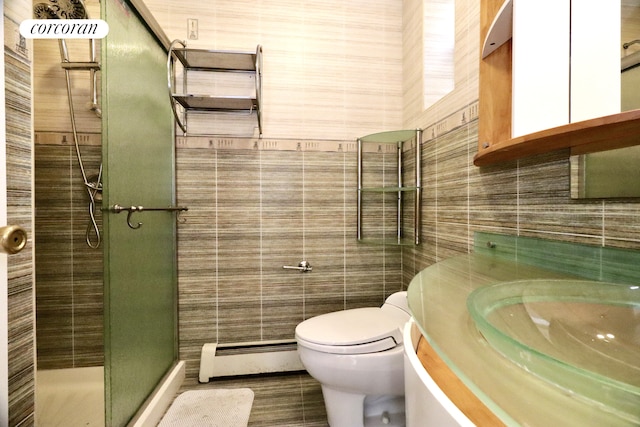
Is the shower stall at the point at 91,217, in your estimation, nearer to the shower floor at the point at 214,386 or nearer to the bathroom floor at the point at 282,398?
the shower floor at the point at 214,386

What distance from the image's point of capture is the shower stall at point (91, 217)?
1.13 metres

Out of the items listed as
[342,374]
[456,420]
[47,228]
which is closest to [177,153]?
[47,228]

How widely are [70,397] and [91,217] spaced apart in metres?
0.87

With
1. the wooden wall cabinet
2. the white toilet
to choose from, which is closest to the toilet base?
the white toilet

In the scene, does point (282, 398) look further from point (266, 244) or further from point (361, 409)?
point (266, 244)

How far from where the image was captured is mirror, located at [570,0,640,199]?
1.87ft

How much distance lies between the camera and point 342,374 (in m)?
1.00

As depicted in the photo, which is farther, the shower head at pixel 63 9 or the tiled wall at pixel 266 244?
the tiled wall at pixel 266 244

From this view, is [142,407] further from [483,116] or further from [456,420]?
[483,116]

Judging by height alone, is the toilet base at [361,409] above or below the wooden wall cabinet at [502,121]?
below

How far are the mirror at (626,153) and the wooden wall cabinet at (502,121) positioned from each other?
0.09 feet

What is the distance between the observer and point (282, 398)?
135cm

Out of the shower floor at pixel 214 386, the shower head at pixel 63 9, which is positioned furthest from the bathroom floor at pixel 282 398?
the shower head at pixel 63 9

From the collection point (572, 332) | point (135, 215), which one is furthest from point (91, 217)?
point (572, 332)
